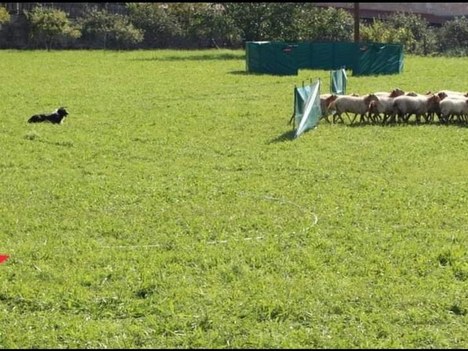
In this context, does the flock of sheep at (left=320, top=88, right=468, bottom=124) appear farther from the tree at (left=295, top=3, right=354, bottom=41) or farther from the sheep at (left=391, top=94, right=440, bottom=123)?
the tree at (left=295, top=3, right=354, bottom=41)

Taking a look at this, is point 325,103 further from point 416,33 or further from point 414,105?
point 416,33

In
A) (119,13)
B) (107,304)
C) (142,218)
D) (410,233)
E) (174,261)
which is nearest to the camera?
(107,304)

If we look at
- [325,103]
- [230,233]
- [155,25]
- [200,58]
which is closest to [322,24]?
[200,58]

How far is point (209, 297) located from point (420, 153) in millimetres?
7973

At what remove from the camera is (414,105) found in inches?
681

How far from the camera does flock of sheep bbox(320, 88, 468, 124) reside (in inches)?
672

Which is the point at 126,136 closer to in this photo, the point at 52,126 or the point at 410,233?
the point at 52,126

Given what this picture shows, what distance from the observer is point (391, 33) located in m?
45.2

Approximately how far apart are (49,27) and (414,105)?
3489 cm

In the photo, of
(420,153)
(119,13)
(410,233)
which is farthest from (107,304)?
(119,13)

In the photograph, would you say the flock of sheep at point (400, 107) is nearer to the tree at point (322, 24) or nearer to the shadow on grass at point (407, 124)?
the shadow on grass at point (407, 124)

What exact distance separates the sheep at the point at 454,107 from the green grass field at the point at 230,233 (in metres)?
0.41

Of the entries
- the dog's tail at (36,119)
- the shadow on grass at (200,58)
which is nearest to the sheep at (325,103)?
the dog's tail at (36,119)

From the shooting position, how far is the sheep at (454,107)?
55.6 ft
